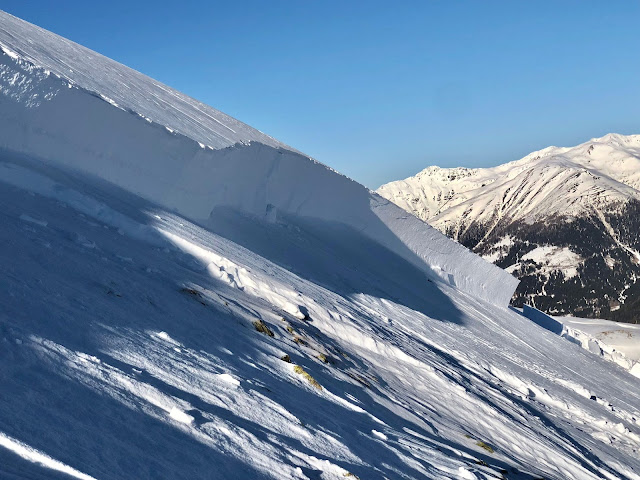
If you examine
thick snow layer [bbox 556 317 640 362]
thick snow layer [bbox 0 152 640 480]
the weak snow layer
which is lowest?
thick snow layer [bbox 0 152 640 480]

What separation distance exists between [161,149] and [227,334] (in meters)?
7.69

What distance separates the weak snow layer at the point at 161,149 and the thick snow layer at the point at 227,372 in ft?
3.40

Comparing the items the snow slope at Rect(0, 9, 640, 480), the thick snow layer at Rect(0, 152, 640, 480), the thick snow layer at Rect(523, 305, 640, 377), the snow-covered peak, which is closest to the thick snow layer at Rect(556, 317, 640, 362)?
the thick snow layer at Rect(523, 305, 640, 377)

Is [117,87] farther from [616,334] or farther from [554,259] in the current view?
[554,259]

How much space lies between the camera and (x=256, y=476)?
374 centimetres

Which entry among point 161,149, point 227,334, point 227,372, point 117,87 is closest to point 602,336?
point 161,149

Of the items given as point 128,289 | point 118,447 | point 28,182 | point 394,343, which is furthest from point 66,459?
point 394,343

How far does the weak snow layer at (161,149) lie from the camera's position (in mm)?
11078

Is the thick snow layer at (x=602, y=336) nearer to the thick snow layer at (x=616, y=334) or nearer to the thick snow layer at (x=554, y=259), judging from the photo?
the thick snow layer at (x=616, y=334)

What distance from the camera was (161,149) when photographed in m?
13.1

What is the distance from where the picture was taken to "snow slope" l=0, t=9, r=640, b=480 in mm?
3850

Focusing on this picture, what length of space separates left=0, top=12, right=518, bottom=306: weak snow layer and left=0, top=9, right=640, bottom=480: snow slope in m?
0.05

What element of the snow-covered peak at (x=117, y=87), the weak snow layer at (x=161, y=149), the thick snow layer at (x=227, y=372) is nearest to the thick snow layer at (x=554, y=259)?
the weak snow layer at (x=161, y=149)

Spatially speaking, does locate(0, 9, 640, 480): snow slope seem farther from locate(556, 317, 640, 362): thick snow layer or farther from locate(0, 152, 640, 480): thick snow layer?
locate(556, 317, 640, 362): thick snow layer
